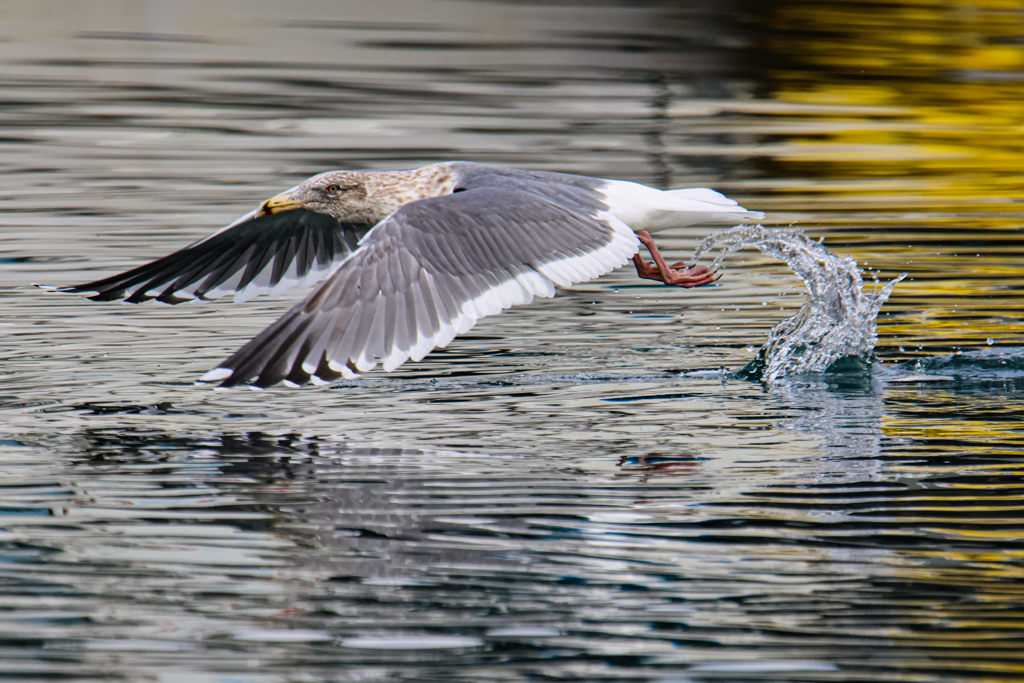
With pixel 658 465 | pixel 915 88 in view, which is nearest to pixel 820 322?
pixel 658 465

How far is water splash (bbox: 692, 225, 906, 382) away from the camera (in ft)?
25.3

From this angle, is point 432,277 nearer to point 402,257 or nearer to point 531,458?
point 402,257

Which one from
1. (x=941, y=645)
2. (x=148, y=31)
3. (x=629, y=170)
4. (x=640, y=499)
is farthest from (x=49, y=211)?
(x=148, y=31)

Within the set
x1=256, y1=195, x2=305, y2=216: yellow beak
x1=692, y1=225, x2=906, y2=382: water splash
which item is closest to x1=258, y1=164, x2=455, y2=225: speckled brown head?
x1=256, y1=195, x2=305, y2=216: yellow beak

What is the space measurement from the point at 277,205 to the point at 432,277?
1.49 meters

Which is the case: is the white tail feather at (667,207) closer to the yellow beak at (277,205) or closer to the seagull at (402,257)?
the seagull at (402,257)

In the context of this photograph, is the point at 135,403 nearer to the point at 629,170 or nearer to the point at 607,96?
the point at 629,170

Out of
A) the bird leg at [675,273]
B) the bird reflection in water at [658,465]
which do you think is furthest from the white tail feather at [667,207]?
the bird reflection in water at [658,465]

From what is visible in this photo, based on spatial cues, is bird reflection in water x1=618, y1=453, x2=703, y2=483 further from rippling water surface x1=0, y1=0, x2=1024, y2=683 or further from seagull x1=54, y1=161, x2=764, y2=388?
seagull x1=54, y1=161, x2=764, y2=388

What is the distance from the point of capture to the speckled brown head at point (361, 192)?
25.1ft

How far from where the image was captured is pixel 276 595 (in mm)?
4434

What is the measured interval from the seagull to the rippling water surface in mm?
403

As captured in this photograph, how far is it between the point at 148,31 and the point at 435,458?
19770 mm

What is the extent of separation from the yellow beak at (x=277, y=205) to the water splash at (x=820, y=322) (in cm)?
218
